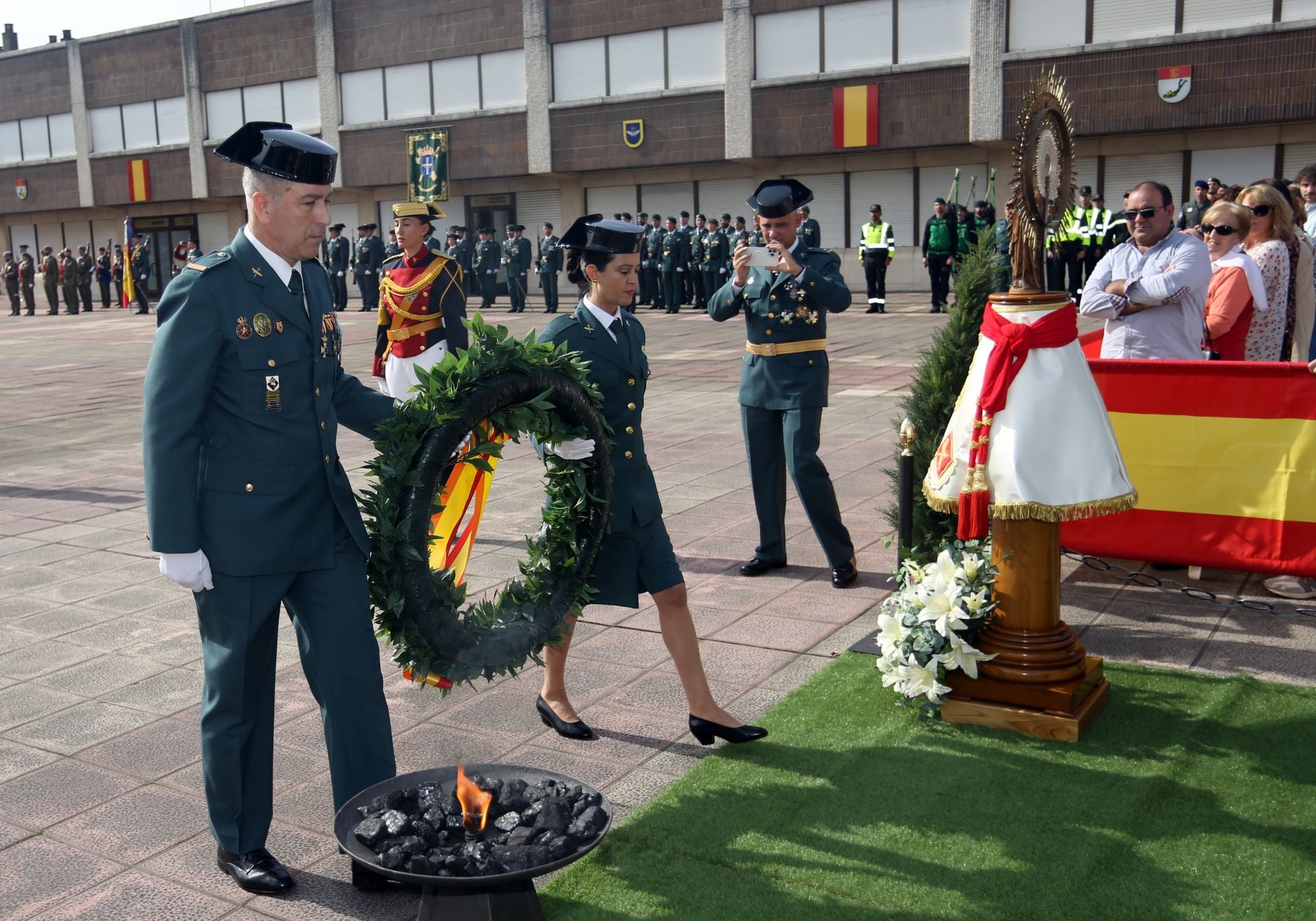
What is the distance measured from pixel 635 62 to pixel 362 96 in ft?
31.4

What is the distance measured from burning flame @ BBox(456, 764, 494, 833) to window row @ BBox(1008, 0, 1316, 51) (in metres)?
27.5

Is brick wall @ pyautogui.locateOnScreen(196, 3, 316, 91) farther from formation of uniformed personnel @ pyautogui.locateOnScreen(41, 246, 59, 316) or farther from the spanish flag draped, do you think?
the spanish flag draped

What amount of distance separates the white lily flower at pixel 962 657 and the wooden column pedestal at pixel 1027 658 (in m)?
0.08

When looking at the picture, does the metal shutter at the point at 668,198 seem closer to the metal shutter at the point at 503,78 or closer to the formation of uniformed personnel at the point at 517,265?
the formation of uniformed personnel at the point at 517,265

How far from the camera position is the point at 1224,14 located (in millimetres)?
25922

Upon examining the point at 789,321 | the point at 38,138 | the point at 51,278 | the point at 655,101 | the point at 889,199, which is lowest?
the point at 789,321

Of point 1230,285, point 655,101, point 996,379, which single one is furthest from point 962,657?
point 655,101

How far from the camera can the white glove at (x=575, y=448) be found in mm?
4105

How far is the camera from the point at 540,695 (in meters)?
4.98

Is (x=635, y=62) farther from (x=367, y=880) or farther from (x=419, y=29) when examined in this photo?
(x=367, y=880)

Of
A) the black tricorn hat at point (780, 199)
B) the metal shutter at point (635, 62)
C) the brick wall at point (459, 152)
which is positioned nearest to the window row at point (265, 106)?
the brick wall at point (459, 152)

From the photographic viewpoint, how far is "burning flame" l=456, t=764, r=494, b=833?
3225 millimetres

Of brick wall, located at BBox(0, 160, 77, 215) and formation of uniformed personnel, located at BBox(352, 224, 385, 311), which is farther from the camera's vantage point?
brick wall, located at BBox(0, 160, 77, 215)

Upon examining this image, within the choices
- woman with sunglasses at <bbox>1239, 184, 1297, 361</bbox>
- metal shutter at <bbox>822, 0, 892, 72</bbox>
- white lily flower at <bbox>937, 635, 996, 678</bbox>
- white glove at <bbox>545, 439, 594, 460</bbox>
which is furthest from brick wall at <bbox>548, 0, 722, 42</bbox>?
white glove at <bbox>545, 439, 594, 460</bbox>
